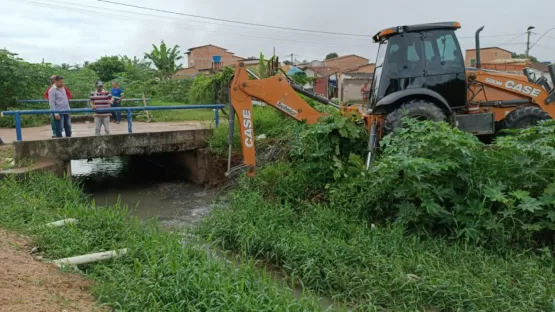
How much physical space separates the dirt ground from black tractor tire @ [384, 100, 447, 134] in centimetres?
474

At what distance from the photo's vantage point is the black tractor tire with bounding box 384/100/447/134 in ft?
22.0

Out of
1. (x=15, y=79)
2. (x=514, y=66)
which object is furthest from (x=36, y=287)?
(x=15, y=79)

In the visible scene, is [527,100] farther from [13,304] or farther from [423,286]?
[13,304]

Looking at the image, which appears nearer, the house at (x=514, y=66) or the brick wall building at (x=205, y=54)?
the house at (x=514, y=66)

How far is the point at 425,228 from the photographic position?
5.48 meters

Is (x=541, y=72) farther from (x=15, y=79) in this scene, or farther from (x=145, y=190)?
(x=15, y=79)

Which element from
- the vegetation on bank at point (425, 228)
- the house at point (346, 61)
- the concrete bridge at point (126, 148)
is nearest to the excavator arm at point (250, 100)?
the vegetation on bank at point (425, 228)

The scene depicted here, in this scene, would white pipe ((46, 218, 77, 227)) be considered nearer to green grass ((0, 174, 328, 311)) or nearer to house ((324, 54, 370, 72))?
green grass ((0, 174, 328, 311))

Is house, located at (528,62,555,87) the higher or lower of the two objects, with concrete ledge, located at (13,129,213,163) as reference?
higher

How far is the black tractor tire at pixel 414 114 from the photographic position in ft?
22.0

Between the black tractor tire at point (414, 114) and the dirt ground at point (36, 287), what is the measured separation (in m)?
4.74

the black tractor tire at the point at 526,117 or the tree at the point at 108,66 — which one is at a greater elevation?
the tree at the point at 108,66

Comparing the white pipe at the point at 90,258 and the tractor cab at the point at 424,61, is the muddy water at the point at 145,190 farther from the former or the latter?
the tractor cab at the point at 424,61

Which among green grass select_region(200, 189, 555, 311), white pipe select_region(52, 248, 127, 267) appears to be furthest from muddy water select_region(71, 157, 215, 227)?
white pipe select_region(52, 248, 127, 267)
